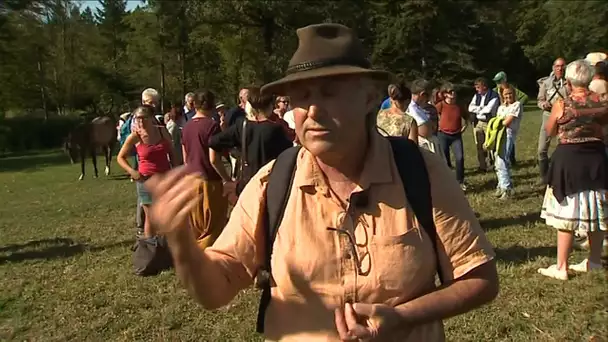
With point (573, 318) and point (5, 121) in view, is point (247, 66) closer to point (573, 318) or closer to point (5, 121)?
point (5, 121)

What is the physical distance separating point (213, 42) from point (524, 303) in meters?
40.3

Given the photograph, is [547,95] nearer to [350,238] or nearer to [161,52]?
[350,238]

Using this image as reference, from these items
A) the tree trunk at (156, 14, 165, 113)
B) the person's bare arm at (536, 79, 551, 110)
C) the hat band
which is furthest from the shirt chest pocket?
the tree trunk at (156, 14, 165, 113)

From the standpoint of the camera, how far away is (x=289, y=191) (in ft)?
7.06

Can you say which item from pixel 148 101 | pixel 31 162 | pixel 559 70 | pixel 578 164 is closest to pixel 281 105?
pixel 148 101

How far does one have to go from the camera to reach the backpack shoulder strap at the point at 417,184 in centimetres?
204

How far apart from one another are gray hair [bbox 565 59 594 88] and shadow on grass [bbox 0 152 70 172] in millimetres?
23124

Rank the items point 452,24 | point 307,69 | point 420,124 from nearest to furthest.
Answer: point 307,69, point 420,124, point 452,24

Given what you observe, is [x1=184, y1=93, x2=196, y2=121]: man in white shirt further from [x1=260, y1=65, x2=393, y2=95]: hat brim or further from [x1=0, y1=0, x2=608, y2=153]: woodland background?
[x1=0, y1=0, x2=608, y2=153]: woodland background

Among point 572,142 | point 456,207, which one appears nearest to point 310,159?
point 456,207

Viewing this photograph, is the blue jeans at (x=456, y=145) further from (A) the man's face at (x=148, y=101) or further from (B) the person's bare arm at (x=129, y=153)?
(B) the person's bare arm at (x=129, y=153)

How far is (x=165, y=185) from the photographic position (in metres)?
1.88

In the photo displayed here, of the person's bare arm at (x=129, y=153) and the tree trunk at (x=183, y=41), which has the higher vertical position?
the tree trunk at (x=183, y=41)

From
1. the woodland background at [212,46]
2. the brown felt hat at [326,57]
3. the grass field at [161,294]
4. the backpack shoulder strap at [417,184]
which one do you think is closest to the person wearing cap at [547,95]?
the grass field at [161,294]
